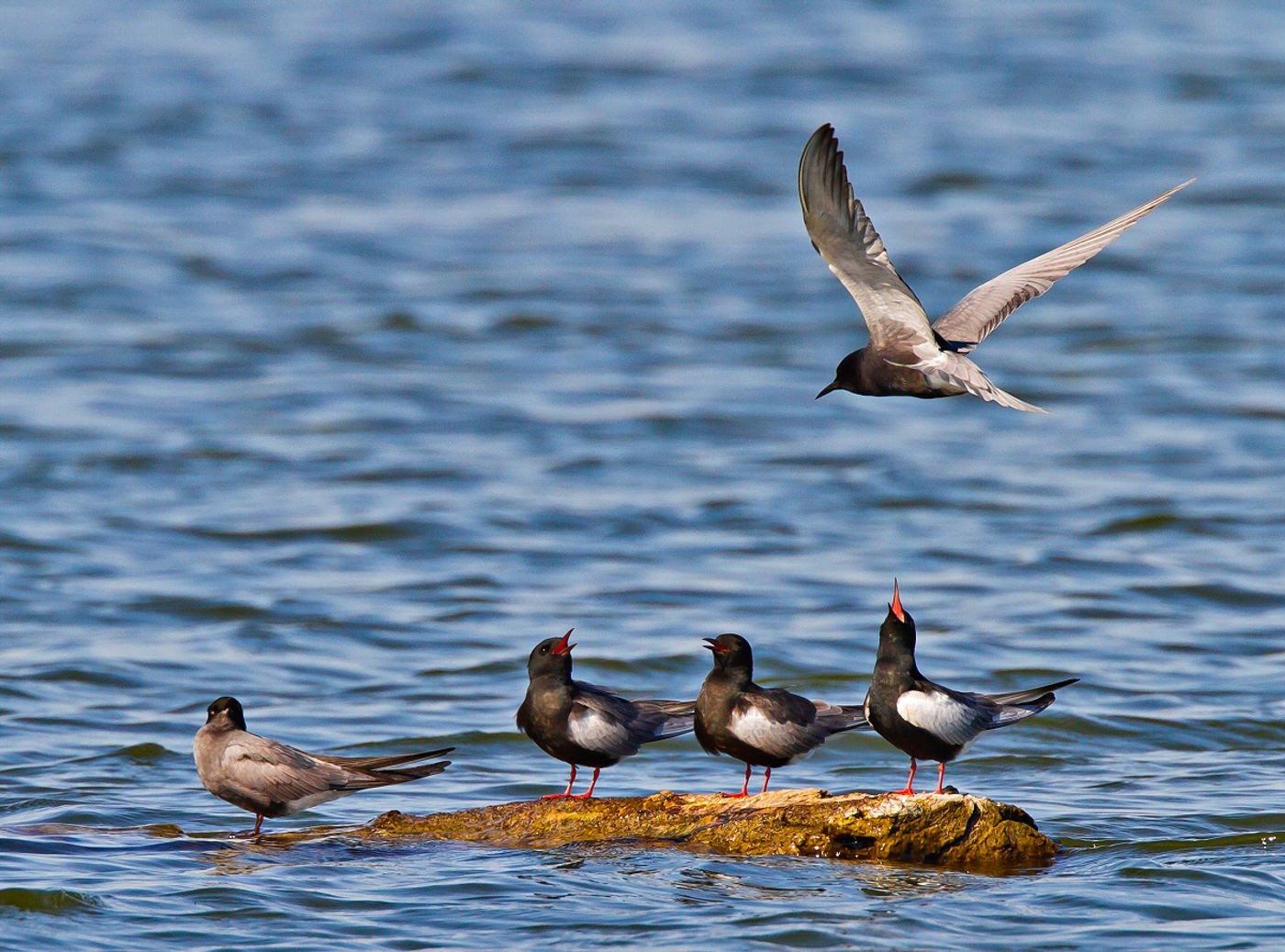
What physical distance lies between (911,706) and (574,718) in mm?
1735

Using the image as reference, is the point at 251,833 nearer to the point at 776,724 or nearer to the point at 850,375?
the point at 776,724

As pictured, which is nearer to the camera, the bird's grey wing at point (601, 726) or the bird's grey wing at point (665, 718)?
the bird's grey wing at point (601, 726)

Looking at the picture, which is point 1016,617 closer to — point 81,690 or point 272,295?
point 81,690

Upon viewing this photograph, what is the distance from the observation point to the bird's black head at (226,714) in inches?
362

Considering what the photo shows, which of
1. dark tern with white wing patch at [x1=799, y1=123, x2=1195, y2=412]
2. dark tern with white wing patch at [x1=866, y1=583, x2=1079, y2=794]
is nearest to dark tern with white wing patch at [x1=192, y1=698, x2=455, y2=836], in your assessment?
dark tern with white wing patch at [x1=866, y1=583, x2=1079, y2=794]

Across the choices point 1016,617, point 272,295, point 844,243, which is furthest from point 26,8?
point 844,243

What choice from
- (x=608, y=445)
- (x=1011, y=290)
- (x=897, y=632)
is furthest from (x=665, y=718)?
(x=608, y=445)

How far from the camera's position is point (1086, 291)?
28.2m

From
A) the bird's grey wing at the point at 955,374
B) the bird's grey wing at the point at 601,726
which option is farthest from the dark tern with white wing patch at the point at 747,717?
the bird's grey wing at the point at 955,374

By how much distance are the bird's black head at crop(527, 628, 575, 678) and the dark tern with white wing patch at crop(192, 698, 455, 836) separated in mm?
647

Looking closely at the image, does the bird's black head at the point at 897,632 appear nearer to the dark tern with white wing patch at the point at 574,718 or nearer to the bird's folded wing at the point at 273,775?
the dark tern with white wing patch at the point at 574,718

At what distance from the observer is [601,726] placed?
8734 millimetres

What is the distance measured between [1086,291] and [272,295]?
1331 centimetres

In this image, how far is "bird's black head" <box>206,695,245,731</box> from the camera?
362 inches
